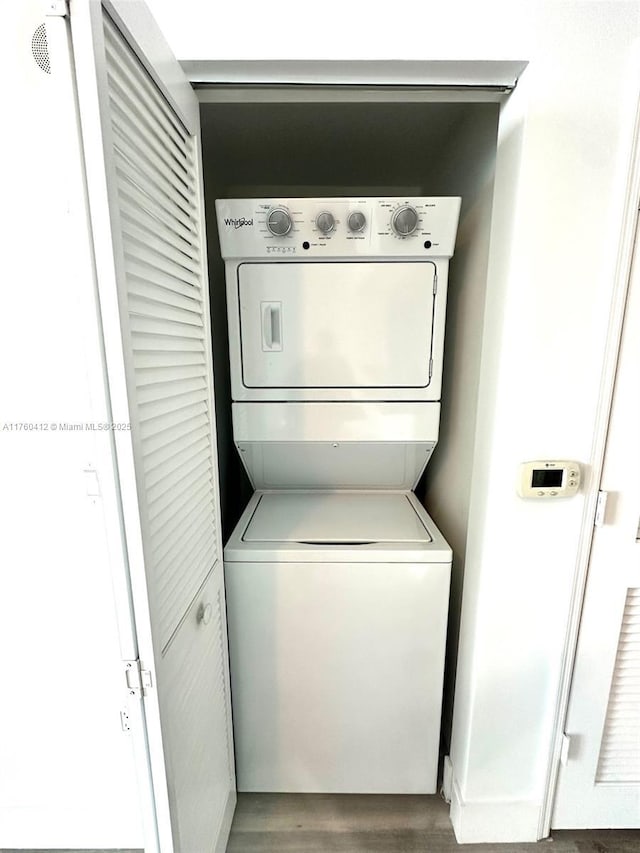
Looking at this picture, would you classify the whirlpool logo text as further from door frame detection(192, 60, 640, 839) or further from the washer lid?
the washer lid

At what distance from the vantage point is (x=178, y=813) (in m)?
1.02

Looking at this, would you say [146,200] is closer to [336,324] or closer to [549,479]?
[336,324]

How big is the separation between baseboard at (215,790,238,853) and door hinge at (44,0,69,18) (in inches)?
85.1

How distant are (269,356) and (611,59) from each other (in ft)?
4.18

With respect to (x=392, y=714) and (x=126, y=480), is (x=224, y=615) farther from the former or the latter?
(x=126, y=480)

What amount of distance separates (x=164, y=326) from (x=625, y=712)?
6.54 feet

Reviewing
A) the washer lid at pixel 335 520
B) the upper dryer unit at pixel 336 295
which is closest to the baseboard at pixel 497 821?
the washer lid at pixel 335 520

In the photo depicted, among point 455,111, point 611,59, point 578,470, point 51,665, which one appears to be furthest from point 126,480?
point 455,111

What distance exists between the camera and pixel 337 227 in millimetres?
1446

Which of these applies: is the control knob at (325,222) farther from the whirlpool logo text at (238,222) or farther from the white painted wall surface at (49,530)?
the white painted wall surface at (49,530)

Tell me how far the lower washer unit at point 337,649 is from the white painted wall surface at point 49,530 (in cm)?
50

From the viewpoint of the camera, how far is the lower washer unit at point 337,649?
1490 mm

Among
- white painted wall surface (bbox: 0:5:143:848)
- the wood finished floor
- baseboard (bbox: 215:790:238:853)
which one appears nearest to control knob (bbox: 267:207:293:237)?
white painted wall surface (bbox: 0:5:143:848)

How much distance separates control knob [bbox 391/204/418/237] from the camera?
4.65 feet
